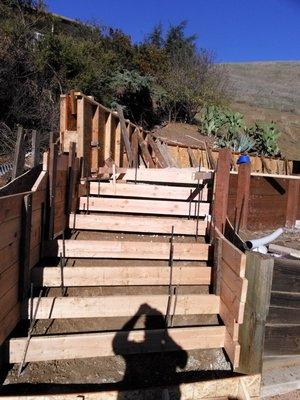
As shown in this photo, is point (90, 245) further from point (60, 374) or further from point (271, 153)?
point (271, 153)

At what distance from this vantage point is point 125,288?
4.63 m

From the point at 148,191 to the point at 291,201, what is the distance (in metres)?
3.90

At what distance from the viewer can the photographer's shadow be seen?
3686 millimetres

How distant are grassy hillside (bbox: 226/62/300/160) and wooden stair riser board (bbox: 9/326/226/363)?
2407 centimetres

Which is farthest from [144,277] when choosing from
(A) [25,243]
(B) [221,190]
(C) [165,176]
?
(C) [165,176]

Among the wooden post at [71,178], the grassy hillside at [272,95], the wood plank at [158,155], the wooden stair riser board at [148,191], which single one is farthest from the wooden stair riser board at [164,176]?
the grassy hillside at [272,95]

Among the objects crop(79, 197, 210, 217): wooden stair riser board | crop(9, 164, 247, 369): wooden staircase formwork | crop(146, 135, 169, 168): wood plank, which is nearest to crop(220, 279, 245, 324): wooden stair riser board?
crop(9, 164, 247, 369): wooden staircase formwork

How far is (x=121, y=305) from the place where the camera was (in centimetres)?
419

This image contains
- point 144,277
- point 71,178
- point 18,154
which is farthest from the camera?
point 71,178

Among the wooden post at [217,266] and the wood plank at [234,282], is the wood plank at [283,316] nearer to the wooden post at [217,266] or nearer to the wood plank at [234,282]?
the wood plank at [234,282]

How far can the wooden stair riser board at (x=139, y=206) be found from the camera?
6207mm

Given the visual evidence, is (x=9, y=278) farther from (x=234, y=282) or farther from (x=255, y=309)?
(x=255, y=309)

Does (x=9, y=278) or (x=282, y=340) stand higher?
(x=9, y=278)

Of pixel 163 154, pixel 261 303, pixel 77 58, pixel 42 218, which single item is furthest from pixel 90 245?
pixel 77 58
